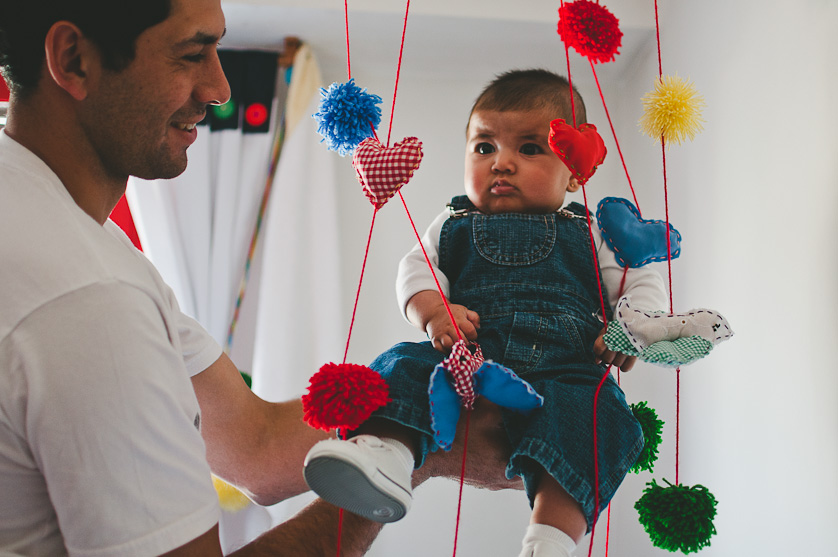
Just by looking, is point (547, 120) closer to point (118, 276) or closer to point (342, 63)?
point (118, 276)

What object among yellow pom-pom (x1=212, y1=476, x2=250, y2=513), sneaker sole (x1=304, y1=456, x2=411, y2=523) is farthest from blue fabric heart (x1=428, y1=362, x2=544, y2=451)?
yellow pom-pom (x1=212, y1=476, x2=250, y2=513)

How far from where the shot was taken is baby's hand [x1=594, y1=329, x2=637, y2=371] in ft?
3.76

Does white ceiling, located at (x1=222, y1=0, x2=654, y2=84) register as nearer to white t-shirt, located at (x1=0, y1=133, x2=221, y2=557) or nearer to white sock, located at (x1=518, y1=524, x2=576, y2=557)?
white t-shirt, located at (x1=0, y1=133, x2=221, y2=557)

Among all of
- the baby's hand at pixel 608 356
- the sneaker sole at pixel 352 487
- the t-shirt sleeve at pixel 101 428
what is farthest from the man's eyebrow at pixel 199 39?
the baby's hand at pixel 608 356

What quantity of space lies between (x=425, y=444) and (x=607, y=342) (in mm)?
315

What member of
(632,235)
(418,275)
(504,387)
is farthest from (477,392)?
(632,235)

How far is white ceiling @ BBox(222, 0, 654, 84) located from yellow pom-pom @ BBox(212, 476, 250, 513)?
4.87 ft

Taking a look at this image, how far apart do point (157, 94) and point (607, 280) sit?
804mm

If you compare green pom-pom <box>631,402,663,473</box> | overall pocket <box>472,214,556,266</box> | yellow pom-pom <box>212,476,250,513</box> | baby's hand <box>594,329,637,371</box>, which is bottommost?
yellow pom-pom <box>212,476,250,513</box>

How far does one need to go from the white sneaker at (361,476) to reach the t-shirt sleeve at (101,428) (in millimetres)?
165

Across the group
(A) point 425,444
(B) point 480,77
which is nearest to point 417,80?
(B) point 480,77

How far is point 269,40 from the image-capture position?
2.54m

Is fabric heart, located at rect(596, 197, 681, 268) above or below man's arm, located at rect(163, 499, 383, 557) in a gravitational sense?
above

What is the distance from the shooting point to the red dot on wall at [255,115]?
254cm
